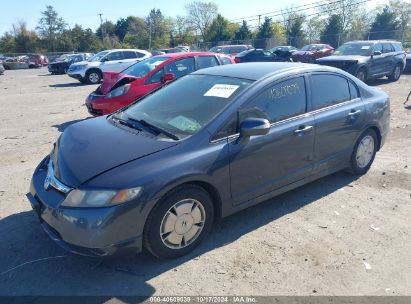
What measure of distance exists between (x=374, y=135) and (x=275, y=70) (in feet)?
6.69

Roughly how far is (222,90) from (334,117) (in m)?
1.51

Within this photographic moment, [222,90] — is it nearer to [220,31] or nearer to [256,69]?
[256,69]

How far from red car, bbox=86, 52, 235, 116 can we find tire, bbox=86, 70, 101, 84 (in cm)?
1107

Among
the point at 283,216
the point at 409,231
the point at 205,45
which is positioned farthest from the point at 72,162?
the point at 205,45

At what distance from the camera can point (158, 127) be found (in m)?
3.61

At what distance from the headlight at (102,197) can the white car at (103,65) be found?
1677 centimetres

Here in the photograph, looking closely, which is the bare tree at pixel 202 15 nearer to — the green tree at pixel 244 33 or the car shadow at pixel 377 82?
the green tree at pixel 244 33

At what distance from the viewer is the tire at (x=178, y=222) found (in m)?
3.09

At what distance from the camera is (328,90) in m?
4.53

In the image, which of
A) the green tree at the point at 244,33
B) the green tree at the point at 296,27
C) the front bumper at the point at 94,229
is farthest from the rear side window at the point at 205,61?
the green tree at the point at 244,33

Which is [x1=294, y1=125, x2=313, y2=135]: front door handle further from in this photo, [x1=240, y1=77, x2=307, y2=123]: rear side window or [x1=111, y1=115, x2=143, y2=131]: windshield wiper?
[x1=111, y1=115, x2=143, y2=131]: windshield wiper

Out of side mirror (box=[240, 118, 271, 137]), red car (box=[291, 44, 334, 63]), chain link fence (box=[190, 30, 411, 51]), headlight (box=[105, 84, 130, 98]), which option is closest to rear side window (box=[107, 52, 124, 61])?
red car (box=[291, 44, 334, 63])

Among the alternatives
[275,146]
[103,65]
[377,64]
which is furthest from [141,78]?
[103,65]

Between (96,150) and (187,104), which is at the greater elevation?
(187,104)
